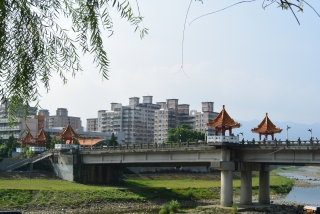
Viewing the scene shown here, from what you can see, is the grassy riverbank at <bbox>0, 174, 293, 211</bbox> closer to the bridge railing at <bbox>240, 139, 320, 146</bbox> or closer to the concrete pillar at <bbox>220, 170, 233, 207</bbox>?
the concrete pillar at <bbox>220, 170, 233, 207</bbox>

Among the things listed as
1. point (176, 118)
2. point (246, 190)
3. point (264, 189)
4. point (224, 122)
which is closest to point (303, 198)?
point (264, 189)

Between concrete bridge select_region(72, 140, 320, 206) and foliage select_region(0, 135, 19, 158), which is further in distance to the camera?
foliage select_region(0, 135, 19, 158)

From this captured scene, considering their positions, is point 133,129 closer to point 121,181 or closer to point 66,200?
point 121,181

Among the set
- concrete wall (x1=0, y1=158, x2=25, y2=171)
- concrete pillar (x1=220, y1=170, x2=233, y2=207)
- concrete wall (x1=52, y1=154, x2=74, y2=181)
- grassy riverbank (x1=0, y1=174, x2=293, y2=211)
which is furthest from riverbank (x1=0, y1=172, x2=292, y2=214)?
concrete wall (x1=0, y1=158, x2=25, y2=171)

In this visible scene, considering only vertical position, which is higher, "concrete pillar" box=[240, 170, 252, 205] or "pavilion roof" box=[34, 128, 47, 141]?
"pavilion roof" box=[34, 128, 47, 141]

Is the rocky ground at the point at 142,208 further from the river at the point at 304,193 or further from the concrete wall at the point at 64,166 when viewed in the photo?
the concrete wall at the point at 64,166

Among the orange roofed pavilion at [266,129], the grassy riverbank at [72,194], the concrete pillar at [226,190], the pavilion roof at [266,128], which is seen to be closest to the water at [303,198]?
the grassy riverbank at [72,194]

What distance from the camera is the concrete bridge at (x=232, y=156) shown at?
45906 millimetres

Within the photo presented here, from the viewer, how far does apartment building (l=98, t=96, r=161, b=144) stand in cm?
17250

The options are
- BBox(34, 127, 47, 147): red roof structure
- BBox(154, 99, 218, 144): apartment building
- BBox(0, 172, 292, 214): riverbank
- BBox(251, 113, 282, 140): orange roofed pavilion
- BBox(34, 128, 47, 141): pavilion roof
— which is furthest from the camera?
BBox(154, 99, 218, 144): apartment building

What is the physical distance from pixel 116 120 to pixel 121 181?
10569 centimetres

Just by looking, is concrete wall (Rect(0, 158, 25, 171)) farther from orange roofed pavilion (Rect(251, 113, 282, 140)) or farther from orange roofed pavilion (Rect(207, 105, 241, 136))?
orange roofed pavilion (Rect(251, 113, 282, 140))

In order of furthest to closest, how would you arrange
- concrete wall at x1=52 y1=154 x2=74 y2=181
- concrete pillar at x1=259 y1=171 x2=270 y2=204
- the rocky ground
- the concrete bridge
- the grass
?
1. concrete wall at x1=52 y1=154 x2=74 y2=181
2. concrete pillar at x1=259 y1=171 x2=270 y2=204
3. the grass
4. the rocky ground
5. the concrete bridge

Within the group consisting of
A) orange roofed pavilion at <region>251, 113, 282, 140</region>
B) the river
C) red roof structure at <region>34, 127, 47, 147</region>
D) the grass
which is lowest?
the river
